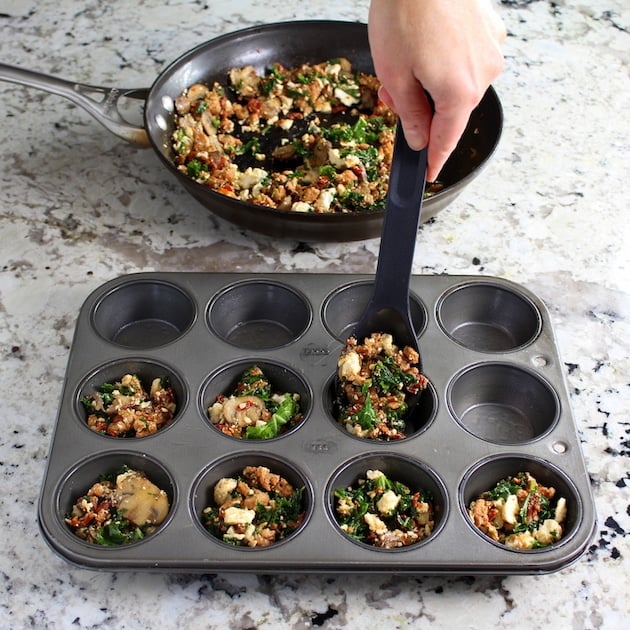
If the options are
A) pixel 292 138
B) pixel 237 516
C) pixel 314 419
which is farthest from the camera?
pixel 292 138

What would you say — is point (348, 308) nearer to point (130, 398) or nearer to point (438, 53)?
point (130, 398)

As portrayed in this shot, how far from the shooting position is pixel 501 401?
1.91m

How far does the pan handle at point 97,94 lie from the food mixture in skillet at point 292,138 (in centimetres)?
13

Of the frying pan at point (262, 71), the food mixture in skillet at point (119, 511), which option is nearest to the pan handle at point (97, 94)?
the frying pan at point (262, 71)

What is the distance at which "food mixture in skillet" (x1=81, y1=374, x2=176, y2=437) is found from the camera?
175 centimetres

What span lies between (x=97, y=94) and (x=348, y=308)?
1.01 m

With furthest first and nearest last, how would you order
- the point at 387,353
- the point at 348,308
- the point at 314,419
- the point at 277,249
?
the point at 277,249 < the point at 348,308 < the point at 387,353 < the point at 314,419

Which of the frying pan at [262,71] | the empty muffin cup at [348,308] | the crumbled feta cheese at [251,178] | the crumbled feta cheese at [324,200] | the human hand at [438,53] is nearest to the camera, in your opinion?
the human hand at [438,53]

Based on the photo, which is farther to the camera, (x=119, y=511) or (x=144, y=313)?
(x=144, y=313)

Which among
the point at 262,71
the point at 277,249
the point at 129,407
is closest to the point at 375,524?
the point at 129,407

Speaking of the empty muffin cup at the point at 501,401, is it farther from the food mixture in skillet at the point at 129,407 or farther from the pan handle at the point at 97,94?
the pan handle at the point at 97,94

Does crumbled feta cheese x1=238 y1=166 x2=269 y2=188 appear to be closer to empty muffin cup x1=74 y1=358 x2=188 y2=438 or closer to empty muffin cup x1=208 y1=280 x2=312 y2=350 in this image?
empty muffin cup x1=208 y1=280 x2=312 y2=350

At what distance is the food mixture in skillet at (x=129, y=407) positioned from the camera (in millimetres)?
1752

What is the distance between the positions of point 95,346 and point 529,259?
1.17m
